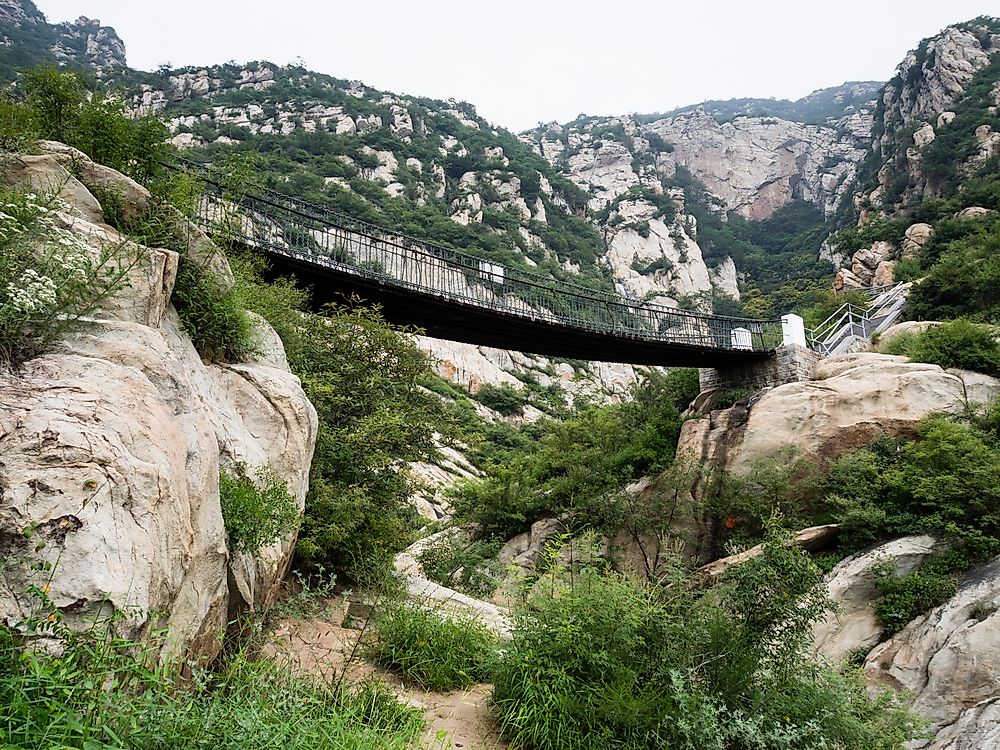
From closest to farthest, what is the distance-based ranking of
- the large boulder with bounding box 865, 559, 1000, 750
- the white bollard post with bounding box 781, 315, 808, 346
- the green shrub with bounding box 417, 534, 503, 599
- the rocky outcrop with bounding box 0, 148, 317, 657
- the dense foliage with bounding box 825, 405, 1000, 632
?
1. the rocky outcrop with bounding box 0, 148, 317, 657
2. the large boulder with bounding box 865, 559, 1000, 750
3. the dense foliage with bounding box 825, 405, 1000, 632
4. the green shrub with bounding box 417, 534, 503, 599
5. the white bollard post with bounding box 781, 315, 808, 346

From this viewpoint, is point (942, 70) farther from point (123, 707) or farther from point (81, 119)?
point (123, 707)

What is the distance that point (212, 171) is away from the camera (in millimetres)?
8102

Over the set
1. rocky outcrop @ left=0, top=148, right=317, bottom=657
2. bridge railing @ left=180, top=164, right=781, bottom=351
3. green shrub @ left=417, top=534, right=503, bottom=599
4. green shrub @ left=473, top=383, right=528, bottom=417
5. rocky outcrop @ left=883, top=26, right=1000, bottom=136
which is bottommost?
green shrub @ left=417, top=534, right=503, bottom=599

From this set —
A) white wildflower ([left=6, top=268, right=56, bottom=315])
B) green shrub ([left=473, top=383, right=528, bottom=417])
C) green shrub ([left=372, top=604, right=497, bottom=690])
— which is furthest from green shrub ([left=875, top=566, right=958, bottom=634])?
green shrub ([left=473, top=383, right=528, bottom=417])

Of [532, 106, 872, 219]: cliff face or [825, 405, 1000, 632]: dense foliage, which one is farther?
[532, 106, 872, 219]: cliff face

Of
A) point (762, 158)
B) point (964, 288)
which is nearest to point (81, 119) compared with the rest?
point (964, 288)

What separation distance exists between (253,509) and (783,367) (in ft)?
50.1

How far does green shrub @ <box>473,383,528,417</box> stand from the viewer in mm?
36469

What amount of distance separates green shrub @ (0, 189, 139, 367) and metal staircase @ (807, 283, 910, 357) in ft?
60.5

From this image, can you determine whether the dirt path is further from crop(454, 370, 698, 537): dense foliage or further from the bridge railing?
crop(454, 370, 698, 537): dense foliage

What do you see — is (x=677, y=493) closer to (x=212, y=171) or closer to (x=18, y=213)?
(x=212, y=171)

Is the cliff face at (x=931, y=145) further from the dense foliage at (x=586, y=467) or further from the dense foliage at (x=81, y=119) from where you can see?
the dense foliage at (x=81, y=119)

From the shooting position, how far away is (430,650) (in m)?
5.61

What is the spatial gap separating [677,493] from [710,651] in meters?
10.0
